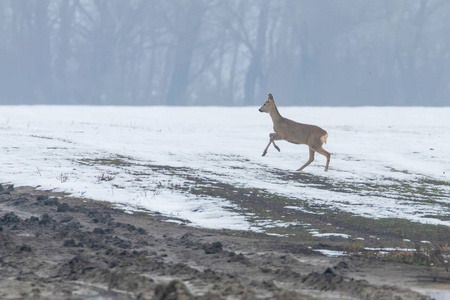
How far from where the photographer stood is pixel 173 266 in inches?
399

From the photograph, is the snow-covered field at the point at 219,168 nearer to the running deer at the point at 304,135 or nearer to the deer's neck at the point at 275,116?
the running deer at the point at 304,135

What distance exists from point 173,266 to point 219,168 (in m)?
11.8

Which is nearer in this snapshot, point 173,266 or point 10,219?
point 173,266

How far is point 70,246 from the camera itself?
37.9 feet

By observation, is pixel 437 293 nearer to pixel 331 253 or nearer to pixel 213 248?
pixel 331 253
